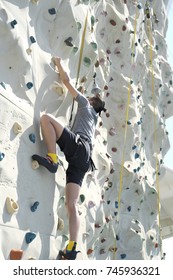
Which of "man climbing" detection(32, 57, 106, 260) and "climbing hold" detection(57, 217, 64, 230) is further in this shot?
"climbing hold" detection(57, 217, 64, 230)

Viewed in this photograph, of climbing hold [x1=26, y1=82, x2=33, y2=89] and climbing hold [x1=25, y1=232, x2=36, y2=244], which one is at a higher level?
climbing hold [x1=26, y1=82, x2=33, y2=89]

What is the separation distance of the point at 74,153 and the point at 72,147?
0.04 metres

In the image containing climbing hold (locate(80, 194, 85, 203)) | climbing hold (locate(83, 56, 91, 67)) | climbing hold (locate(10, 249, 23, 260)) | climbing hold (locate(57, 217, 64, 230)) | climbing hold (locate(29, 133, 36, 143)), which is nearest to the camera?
climbing hold (locate(10, 249, 23, 260))

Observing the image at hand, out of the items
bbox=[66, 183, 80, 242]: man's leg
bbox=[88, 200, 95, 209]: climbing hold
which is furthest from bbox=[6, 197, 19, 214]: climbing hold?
bbox=[88, 200, 95, 209]: climbing hold

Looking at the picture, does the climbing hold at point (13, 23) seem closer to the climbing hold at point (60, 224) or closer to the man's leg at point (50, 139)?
the man's leg at point (50, 139)

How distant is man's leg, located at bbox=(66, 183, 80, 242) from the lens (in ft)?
6.88

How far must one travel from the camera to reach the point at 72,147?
6.99 feet

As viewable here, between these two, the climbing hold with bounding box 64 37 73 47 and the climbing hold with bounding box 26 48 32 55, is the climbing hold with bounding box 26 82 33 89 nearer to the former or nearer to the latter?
the climbing hold with bounding box 26 48 32 55

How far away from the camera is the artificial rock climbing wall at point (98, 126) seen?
6.42ft

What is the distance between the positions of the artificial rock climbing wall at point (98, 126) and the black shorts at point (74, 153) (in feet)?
0.31

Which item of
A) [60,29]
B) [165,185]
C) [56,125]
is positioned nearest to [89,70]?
[60,29]

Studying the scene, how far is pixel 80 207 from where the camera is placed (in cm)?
266

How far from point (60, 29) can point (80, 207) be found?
3.53ft

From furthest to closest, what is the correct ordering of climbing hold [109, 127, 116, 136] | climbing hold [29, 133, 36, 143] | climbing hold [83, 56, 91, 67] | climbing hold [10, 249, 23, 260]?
climbing hold [109, 127, 116, 136] < climbing hold [83, 56, 91, 67] < climbing hold [29, 133, 36, 143] < climbing hold [10, 249, 23, 260]
